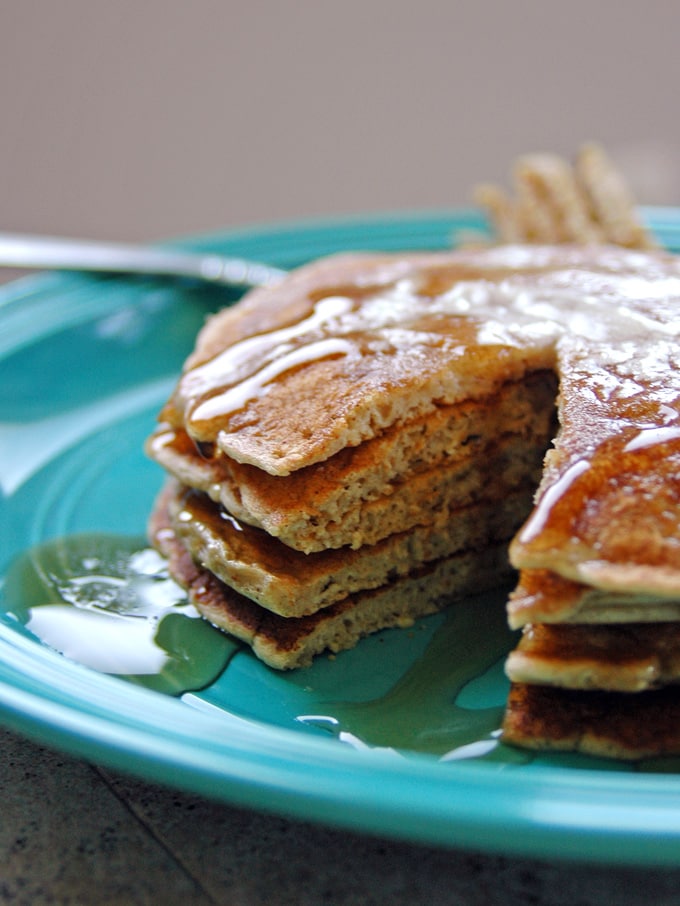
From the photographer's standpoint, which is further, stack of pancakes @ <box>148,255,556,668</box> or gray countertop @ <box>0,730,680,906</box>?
Result: stack of pancakes @ <box>148,255,556,668</box>

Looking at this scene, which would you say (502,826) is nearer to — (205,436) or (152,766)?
(152,766)

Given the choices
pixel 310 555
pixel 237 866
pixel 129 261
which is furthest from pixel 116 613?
pixel 129 261

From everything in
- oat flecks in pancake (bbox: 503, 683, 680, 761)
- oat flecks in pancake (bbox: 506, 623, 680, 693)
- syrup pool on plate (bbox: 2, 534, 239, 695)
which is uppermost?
oat flecks in pancake (bbox: 506, 623, 680, 693)

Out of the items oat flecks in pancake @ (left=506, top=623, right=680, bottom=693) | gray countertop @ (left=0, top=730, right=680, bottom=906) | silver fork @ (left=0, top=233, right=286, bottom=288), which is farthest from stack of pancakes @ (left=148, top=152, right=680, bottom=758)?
silver fork @ (left=0, top=233, right=286, bottom=288)

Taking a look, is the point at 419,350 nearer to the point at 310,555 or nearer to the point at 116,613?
the point at 310,555

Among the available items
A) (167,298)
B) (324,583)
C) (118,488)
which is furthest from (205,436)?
(167,298)

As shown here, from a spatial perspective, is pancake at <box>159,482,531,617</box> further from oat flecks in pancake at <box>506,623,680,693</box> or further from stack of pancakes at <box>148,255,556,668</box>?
oat flecks in pancake at <box>506,623,680,693</box>

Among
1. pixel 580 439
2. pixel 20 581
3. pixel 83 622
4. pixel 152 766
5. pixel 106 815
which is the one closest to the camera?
pixel 152 766

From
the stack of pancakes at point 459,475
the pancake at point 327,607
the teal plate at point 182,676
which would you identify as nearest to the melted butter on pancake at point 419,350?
the stack of pancakes at point 459,475
